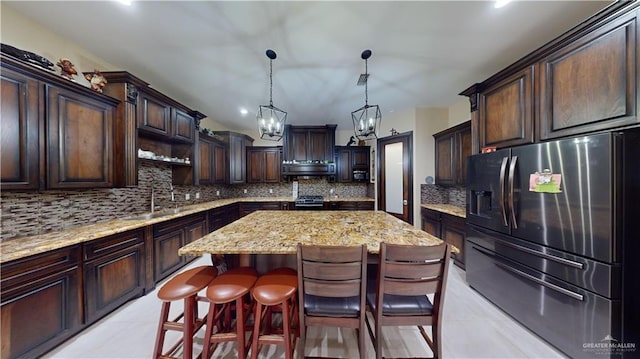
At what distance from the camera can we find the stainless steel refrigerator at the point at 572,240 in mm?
1346

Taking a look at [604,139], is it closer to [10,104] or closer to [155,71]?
[10,104]

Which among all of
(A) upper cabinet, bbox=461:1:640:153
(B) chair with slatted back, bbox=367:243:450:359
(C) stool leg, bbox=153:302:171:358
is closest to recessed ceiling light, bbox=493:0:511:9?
(A) upper cabinet, bbox=461:1:640:153

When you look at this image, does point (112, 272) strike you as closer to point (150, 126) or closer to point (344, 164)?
point (150, 126)

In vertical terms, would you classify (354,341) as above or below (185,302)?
below

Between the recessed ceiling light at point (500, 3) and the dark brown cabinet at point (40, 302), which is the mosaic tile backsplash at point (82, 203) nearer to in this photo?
the dark brown cabinet at point (40, 302)

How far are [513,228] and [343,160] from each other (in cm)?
369

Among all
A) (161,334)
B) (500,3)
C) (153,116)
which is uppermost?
(500,3)

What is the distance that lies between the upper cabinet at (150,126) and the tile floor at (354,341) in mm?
1469

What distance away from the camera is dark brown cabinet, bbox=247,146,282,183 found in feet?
17.7

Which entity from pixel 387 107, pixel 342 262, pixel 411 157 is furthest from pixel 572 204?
pixel 387 107

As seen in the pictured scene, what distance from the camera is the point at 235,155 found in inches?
197

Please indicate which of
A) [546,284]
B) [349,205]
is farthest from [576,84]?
[349,205]

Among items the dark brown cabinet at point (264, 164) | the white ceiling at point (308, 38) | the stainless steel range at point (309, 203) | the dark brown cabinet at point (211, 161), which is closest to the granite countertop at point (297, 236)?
the white ceiling at point (308, 38)

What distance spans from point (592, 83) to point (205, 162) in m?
5.04
